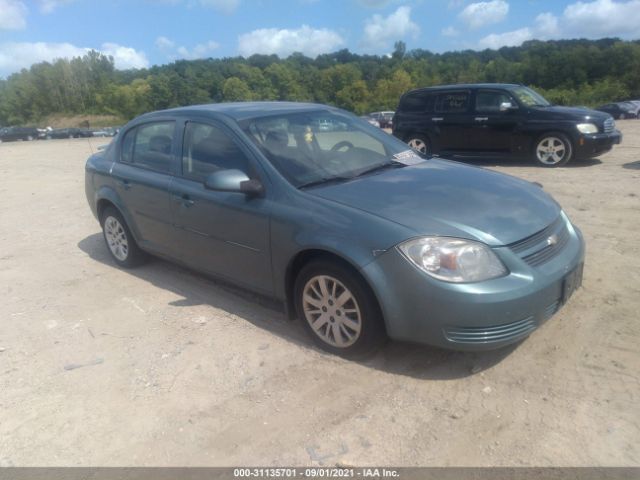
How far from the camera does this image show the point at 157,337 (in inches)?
159

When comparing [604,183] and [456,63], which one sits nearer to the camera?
[604,183]

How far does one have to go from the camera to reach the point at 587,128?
10258 millimetres

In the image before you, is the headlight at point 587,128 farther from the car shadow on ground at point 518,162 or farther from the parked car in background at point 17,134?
the parked car in background at point 17,134

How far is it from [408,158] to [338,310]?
169 cm

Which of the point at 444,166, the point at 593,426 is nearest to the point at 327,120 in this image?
the point at 444,166

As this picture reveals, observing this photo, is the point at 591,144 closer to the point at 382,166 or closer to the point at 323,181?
the point at 382,166

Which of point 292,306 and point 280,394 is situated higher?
point 292,306

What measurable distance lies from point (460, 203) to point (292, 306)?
1.36m

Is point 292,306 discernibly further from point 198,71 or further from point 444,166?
point 198,71

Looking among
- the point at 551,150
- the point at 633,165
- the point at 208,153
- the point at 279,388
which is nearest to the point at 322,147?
the point at 208,153

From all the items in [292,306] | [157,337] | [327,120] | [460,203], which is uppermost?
[327,120]

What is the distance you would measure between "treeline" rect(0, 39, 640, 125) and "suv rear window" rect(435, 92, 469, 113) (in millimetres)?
59311

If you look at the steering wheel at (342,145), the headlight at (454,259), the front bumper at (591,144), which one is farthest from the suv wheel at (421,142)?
the headlight at (454,259)

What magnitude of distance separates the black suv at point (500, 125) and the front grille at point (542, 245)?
757 centimetres
